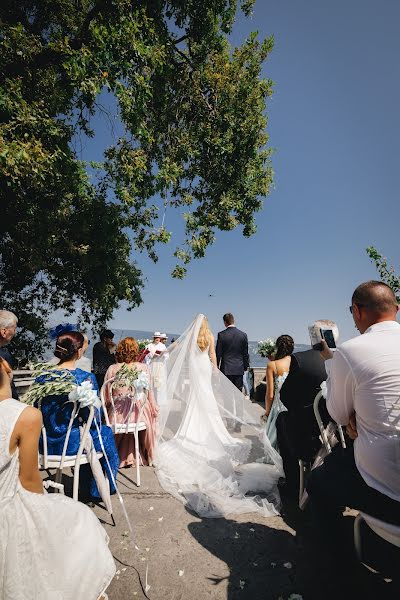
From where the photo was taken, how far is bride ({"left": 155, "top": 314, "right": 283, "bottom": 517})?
3.66 m

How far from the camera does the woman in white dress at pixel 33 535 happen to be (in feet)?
5.82

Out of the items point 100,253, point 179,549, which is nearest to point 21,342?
point 100,253

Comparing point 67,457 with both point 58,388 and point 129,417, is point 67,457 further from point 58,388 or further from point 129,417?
point 129,417

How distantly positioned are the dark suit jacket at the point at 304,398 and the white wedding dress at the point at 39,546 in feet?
6.92

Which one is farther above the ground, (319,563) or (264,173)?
(264,173)

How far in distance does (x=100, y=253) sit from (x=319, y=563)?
8541 millimetres

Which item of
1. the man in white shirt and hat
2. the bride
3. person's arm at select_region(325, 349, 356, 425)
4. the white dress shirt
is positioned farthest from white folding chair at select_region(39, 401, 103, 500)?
the man in white shirt and hat

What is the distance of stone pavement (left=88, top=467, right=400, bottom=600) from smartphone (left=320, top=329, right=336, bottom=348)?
1.74 meters

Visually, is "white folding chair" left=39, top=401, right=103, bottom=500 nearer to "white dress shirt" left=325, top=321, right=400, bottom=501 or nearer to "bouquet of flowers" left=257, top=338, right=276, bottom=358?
"white dress shirt" left=325, top=321, right=400, bottom=501

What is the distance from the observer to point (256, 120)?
380 inches

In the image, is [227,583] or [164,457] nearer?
[227,583]

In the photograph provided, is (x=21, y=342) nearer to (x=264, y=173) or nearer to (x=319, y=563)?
(x=264, y=173)

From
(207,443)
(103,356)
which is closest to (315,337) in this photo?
(207,443)

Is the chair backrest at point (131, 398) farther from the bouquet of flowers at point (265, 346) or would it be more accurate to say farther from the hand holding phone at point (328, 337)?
the bouquet of flowers at point (265, 346)
